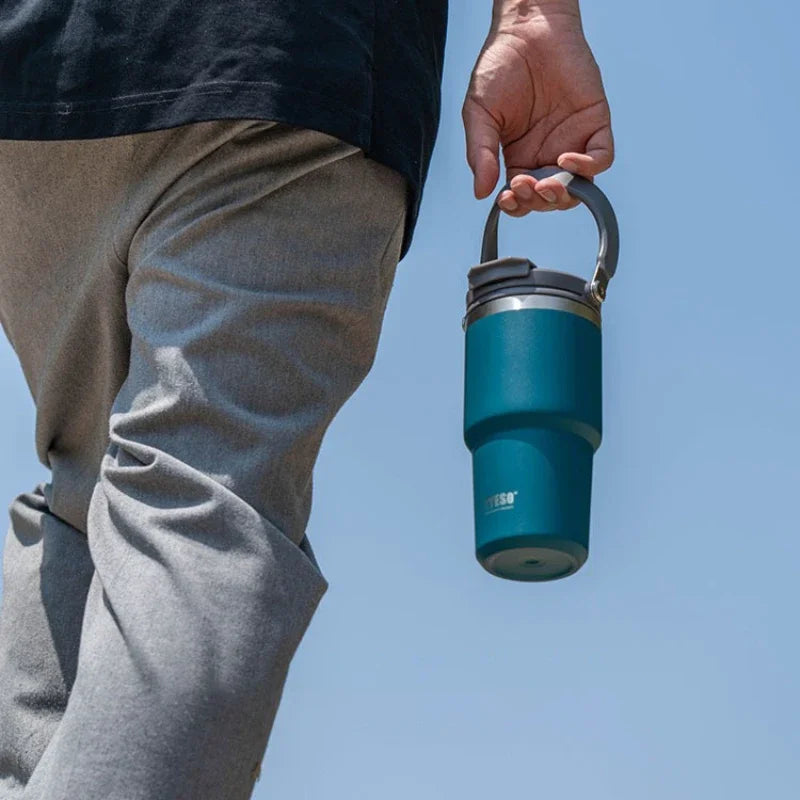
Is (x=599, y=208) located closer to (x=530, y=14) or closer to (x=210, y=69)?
(x=530, y=14)

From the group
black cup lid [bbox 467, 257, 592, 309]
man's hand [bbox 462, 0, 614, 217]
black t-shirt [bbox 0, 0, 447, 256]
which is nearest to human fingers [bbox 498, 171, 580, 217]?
man's hand [bbox 462, 0, 614, 217]

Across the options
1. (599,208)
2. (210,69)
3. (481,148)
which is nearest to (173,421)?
(210,69)

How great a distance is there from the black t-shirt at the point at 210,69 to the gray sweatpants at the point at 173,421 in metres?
0.03

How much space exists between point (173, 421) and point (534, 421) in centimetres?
54

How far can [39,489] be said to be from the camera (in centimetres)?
175

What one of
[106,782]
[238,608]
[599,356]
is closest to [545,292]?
[599,356]

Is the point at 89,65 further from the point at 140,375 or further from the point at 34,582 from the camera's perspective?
the point at 34,582

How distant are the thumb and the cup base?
0.50 m

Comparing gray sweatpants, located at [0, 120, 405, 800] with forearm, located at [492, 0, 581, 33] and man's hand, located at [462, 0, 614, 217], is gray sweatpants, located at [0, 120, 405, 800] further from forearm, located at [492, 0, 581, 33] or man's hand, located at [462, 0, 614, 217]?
forearm, located at [492, 0, 581, 33]

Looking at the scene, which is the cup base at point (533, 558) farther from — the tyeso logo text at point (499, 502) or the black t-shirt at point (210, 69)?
the black t-shirt at point (210, 69)

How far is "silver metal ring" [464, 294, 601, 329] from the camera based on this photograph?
1852 mm

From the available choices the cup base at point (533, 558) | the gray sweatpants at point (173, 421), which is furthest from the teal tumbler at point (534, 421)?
the gray sweatpants at point (173, 421)

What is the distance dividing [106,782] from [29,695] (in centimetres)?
41

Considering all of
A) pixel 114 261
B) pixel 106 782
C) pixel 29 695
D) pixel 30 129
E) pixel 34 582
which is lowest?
pixel 106 782
